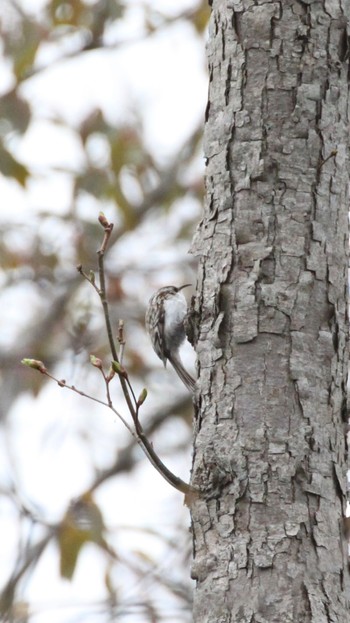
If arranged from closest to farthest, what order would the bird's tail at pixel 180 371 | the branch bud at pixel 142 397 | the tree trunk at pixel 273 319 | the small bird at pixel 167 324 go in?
the tree trunk at pixel 273 319
the branch bud at pixel 142 397
the bird's tail at pixel 180 371
the small bird at pixel 167 324

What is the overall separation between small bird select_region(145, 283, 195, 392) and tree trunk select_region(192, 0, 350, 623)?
2.06m

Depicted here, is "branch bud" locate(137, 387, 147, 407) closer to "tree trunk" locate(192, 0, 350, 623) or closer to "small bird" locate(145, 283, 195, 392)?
"tree trunk" locate(192, 0, 350, 623)

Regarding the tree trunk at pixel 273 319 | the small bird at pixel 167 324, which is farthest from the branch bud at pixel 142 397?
the small bird at pixel 167 324

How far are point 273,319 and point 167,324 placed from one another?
245cm

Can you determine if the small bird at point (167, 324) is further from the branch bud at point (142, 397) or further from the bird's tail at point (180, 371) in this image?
the branch bud at point (142, 397)

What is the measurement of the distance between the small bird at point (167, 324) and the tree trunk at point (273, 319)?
2.06 meters

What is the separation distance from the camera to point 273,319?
2326mm

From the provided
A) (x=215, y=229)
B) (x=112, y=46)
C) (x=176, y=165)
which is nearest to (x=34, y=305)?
(x=176, y=165)

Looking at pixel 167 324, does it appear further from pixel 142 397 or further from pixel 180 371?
pixel 142 397

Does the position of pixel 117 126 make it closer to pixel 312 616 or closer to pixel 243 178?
pixel 243 178

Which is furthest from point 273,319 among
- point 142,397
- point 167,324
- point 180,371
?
point 167,324

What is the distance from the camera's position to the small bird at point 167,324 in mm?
4676

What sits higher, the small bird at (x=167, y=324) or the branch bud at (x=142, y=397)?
the small bird at (x=167, y=324)

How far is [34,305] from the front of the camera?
9.09 meters
